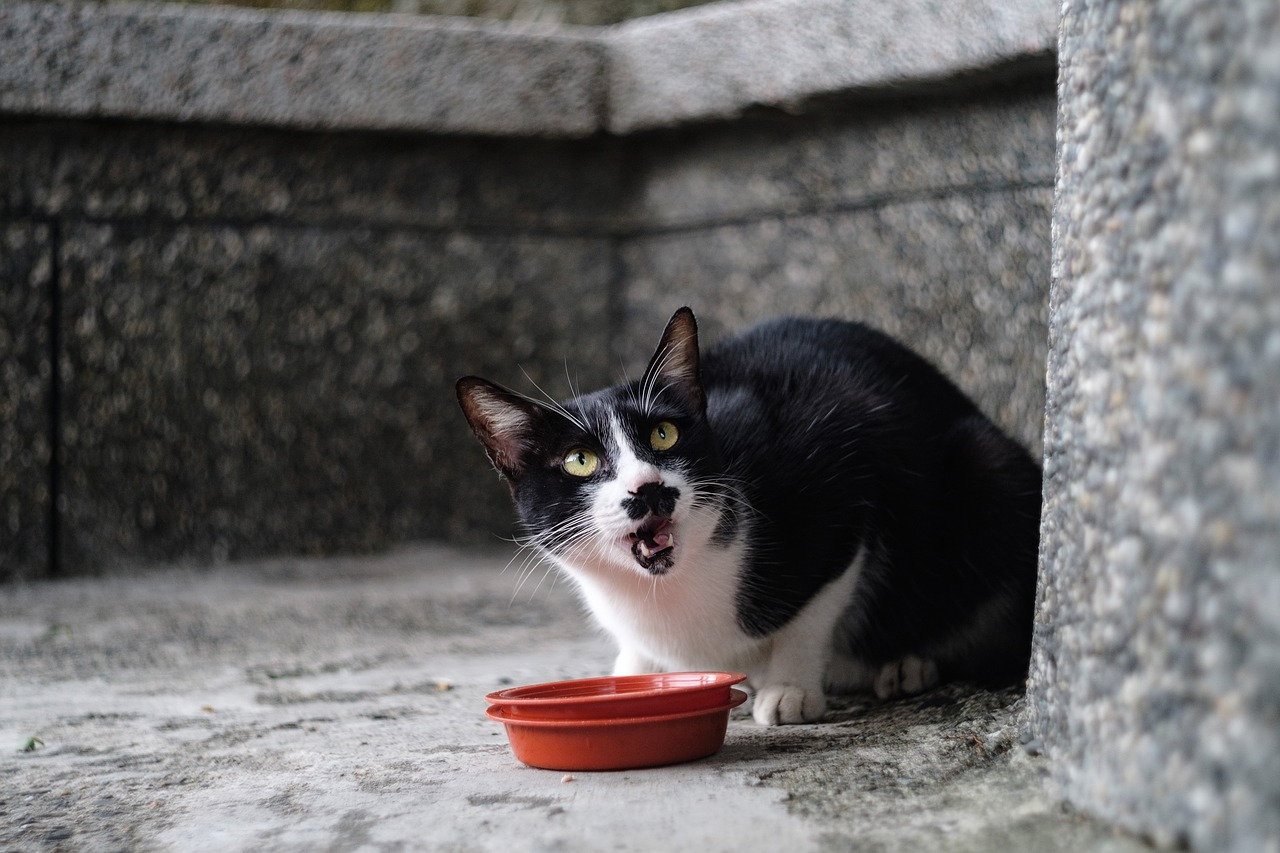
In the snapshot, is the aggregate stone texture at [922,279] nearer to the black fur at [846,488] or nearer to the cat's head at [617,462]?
the black fur at [846,488]

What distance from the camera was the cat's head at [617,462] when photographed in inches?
74.5

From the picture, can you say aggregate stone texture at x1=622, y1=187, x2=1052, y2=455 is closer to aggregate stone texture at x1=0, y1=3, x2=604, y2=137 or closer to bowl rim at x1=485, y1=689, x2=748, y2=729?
aggregate stone texture at x1=0, y1=3, x2=604, y2=137

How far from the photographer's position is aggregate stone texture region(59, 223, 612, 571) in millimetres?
3586

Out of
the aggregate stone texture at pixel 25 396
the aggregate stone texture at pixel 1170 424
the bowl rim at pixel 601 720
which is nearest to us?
the aggregate stone texture at pixel 1170 424

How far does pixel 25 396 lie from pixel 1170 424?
321 cm

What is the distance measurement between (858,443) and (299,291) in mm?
2179

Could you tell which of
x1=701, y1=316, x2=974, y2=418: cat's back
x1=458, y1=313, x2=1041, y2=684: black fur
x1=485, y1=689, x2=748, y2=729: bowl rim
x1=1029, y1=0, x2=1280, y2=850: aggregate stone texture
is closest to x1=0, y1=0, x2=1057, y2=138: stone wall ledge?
x1=701, y1=316, x2=974, y2=418: cat's back

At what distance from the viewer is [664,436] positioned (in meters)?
2.00

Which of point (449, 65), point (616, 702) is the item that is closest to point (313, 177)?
point (449, 65)

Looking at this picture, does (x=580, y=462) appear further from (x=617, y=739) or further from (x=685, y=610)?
(x=617, y=739)

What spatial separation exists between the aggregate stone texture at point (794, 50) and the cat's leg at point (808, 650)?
1.35 metres

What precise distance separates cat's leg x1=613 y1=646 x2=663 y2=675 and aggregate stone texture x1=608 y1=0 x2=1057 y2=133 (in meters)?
1.58

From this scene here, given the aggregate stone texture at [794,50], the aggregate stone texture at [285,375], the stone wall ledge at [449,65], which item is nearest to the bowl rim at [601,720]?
the aggregate stone texture at [794,50]

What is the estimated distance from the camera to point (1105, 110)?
1338mm
